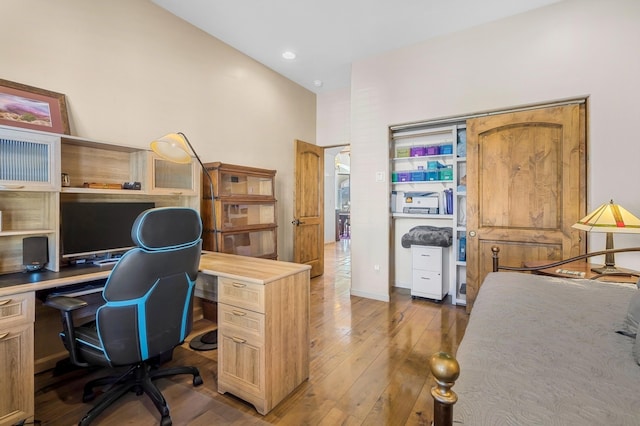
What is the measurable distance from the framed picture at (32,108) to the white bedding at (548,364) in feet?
9.86

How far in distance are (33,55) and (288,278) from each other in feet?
8.23

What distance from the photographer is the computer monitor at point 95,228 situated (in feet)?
7.13

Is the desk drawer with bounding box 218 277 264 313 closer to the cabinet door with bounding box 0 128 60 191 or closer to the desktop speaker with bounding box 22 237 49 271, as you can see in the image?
the desktop speaker with bounding box 22 237 49 271

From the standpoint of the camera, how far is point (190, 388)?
201 centimetres

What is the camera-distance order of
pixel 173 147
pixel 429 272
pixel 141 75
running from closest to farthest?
pixel 173 147 < pixel 141 75 < pixel 429 272

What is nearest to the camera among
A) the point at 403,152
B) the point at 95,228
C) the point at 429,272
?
the point at 95,228

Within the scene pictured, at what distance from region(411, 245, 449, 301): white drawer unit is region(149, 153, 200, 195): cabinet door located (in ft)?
8.84

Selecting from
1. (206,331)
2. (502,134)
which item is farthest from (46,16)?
(502,134)

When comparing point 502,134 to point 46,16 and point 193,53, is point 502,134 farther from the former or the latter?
point 46,16

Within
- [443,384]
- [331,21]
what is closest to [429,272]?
[331,21]

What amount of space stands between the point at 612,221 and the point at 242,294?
2.62 m

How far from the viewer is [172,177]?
2.88 m

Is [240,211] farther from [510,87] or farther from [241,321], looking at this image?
[510,87]

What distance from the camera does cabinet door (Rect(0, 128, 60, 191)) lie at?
6.10ft
